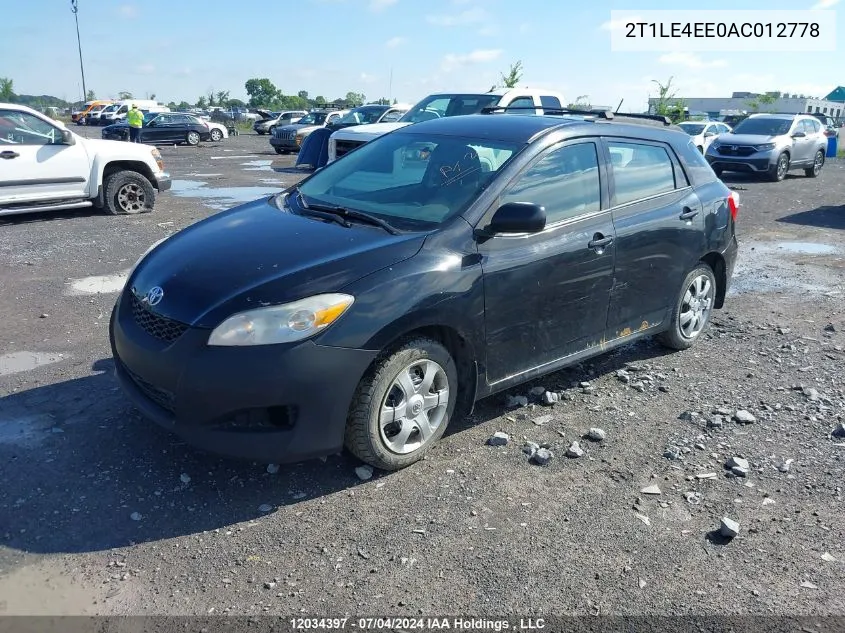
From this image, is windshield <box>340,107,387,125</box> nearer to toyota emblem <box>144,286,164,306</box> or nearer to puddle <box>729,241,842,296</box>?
puddle <box>729,241,842,296</box>

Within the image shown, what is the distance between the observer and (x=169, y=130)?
104 feet

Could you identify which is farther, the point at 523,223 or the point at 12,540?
the point at 523,223

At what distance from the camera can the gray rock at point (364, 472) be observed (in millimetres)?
3701

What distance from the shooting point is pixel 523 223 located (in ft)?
12.5

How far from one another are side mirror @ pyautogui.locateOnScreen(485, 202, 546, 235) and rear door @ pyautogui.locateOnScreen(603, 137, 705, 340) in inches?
38.5

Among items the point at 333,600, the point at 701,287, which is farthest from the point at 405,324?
the point at 701,287

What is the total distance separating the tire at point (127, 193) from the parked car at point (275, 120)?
22.7 m

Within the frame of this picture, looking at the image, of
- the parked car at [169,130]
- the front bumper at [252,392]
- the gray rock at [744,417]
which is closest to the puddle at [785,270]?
the gray rock at [744,417]

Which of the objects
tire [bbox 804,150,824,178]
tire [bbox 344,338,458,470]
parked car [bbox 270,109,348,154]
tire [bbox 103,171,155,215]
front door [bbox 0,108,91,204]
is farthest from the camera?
parked car [bbox 270,109,348,154]

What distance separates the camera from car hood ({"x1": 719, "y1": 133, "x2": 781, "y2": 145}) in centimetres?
1912

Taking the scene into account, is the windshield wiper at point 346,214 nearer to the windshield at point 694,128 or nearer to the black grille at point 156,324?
the black grille at point 156,324

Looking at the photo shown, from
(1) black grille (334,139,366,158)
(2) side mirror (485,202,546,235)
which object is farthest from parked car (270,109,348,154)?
(2) side mirror (485,202,546,235)

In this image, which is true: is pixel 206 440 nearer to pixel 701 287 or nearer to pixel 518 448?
pixel 518 448

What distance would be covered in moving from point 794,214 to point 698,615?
12350 mm
